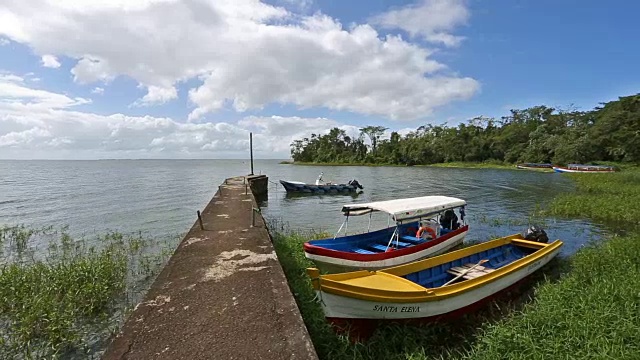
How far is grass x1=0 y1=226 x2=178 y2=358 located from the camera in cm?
575

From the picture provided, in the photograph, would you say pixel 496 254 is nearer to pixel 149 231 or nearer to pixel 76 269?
pixel 76 269

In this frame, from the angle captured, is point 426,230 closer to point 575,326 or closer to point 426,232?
point 426,232

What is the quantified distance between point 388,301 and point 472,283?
2.18 m

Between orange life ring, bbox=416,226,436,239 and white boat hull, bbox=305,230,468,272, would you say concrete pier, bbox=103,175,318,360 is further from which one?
orange life ring, bbox=416,226,436,239

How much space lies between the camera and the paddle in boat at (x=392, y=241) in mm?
8891

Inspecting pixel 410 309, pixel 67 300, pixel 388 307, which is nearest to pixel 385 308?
pixel 388 307

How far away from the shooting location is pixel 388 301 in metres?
5.48

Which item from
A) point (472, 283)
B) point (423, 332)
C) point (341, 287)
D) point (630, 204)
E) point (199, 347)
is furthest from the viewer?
point (630, 204)

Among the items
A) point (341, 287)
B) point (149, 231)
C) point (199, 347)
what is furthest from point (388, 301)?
point (149, 231)

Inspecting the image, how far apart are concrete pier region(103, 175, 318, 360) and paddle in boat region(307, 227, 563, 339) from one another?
2.44ft

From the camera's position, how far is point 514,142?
279ft

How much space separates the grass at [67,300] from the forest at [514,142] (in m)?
58.4

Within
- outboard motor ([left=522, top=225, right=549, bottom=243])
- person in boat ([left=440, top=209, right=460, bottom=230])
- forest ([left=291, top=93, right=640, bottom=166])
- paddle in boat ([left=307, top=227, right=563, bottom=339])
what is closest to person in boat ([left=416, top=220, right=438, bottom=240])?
person in boat ([left=440, top=209, right=460, bottom=230])

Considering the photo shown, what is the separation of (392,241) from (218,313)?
6.91 meters
